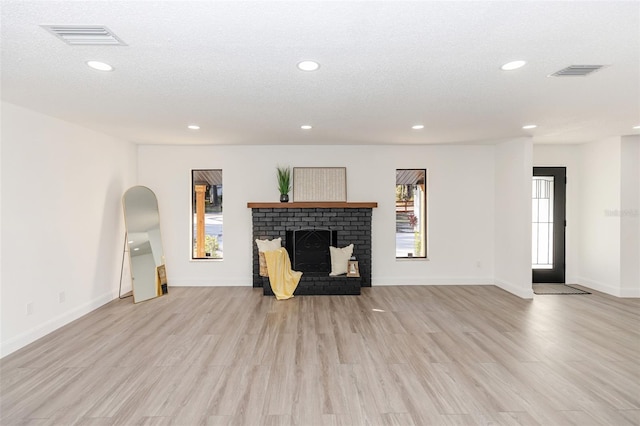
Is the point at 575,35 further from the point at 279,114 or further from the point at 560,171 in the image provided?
the point at 560,171

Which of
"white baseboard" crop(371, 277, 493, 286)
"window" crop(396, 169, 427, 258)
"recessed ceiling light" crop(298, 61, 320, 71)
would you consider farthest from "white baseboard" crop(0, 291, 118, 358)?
"window" crop(396, 169, 427, 258)

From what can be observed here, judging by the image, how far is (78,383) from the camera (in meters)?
2.78

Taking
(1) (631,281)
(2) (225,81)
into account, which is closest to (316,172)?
(2) (225,81)

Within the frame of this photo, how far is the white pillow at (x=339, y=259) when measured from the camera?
5652 mm

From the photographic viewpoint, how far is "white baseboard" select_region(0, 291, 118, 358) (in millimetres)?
3346

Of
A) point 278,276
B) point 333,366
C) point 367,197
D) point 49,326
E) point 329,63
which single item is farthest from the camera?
point 367,197

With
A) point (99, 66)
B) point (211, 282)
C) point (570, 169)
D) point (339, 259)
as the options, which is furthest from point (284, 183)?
point (570, 169)

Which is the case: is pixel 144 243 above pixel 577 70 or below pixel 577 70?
below

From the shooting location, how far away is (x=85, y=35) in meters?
2.01

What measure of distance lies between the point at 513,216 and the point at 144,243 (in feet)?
19.3

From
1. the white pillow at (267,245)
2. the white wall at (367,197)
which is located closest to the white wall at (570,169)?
the white wall at (367,197)

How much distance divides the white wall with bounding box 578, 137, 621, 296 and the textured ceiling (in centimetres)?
133

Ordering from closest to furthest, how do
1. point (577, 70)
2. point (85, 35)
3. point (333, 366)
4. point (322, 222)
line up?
point (85, 35) → point (577, 70) → point (333, 366) → point (322, 222)

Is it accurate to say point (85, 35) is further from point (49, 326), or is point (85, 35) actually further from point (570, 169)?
point (570, 169)
